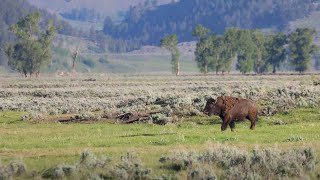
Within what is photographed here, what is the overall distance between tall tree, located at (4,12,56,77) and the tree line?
105 ft

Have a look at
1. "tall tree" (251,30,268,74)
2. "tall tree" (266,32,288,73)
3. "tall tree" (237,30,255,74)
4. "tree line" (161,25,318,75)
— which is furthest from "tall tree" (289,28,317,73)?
"tall tree" (237,30,255,74)

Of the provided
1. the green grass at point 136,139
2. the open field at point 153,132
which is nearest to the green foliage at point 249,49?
the open field at point 153,132

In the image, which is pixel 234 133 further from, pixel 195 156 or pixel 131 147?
pixel 195 156

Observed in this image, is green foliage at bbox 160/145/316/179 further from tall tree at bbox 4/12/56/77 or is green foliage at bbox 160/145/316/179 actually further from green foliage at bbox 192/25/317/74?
green foliage at bbox 192/25/317/74

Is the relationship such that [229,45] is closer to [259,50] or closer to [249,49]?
[249,49]

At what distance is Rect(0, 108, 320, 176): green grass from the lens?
22.4 meters

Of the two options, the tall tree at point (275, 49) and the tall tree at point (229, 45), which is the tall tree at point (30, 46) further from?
the tall tree at point (275, 49)

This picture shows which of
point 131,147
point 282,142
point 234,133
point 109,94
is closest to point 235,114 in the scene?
point 234,133

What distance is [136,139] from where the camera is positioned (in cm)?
2647

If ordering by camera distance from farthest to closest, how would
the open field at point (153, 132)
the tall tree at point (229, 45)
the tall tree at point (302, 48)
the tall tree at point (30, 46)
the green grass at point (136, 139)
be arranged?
the tall tree at point (229, 45), the tall tree at point (302, 48), the tall tree at point (30, 46), the green grass at point (136, 139), the open field at point (153, 132)

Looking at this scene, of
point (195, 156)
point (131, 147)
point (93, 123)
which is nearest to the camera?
point (195, 156)

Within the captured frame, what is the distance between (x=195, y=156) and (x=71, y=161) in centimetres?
423

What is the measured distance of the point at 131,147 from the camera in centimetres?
2406

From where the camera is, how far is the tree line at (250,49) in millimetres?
158500
